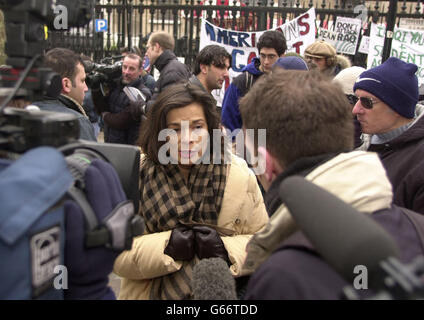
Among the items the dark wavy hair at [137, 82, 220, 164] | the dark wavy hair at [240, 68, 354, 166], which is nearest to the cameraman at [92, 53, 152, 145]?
the dark wavy hair at [137, 82, 220, 164]

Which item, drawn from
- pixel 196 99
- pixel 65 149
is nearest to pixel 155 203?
pixel 196 99

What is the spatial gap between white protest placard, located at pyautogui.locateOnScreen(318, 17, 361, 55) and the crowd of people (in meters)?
3.03

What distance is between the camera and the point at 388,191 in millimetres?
1243

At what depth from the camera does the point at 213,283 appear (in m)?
1.48

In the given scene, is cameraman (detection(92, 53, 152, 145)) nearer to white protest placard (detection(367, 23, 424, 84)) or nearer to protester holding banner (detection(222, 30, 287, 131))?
protester holding banner (detection(222, 30, 287, 131))

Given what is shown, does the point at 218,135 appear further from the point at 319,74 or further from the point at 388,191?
the point at 388,191

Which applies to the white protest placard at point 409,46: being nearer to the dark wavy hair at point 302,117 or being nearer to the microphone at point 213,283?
the dark wavy hair at point 302,117

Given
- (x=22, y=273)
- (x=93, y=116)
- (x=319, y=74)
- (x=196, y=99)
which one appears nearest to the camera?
(x=22, y=273)

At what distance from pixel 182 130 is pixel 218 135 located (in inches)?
8.7

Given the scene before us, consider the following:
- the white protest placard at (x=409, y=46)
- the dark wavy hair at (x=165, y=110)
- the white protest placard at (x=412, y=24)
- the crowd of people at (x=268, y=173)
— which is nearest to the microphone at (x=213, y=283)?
the crowd of people at (x=268, y=173)

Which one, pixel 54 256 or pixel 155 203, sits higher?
pixel 54 256

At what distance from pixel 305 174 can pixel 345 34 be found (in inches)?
248

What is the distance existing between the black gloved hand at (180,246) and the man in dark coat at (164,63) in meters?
2.76

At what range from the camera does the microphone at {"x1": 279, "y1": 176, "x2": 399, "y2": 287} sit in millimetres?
912
